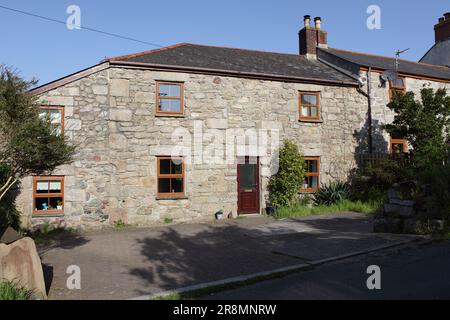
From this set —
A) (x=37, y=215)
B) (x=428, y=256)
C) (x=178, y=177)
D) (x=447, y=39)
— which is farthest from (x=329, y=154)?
(x=447, y=39)

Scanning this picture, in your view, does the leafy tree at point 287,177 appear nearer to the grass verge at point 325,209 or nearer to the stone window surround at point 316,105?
the grass verge at point 325,209

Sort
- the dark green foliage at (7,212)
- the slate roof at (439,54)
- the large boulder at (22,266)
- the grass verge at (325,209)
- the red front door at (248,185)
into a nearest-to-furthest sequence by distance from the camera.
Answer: the large boulder at (22,266)
the dark green foliage at (7,212)
the grass verge at (325,209)
the red front door at (248,185)
the slate roof at (439,54)

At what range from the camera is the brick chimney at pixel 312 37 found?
60.7 ft

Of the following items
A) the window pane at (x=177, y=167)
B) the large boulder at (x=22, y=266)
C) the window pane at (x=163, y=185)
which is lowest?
the large boulder at (x=22, y=266)

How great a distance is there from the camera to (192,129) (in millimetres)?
13219

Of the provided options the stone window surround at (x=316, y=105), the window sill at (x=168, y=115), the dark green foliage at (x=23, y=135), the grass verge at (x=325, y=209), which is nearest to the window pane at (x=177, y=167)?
the window sill at (x=168, y=115)

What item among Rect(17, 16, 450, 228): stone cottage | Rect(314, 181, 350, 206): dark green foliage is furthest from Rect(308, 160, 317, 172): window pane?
Rect(314, 181, 350, 206): dark green foliage

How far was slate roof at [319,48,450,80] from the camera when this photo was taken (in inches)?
676

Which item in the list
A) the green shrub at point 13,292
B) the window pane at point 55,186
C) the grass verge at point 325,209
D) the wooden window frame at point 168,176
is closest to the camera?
the green shrub at point 13,292

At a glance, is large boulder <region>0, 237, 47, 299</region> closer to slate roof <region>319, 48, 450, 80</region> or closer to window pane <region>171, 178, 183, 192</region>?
window pane <region>171, 178, 183, 192</region>

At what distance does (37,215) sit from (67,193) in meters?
1.07

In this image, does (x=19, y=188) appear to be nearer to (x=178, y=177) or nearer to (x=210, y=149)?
(x=178, y=177)

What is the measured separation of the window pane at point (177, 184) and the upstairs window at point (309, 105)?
555 centimetres

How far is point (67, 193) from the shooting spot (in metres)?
11.8
